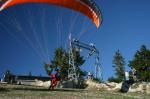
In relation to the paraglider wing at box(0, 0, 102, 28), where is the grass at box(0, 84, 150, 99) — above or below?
below

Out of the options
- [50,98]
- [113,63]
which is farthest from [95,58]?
[113,63]

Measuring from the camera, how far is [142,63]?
68.2 m

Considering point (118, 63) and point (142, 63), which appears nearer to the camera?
point (142, 63)

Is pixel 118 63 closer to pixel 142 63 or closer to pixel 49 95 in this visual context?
pixel 142 63

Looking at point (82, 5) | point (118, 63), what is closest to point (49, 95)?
point (82, 5)

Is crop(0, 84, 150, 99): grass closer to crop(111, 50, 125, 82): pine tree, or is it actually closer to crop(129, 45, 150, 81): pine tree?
crop(129, 45, 150, 81): pine tree

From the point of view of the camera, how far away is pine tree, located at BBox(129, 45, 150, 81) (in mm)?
63631

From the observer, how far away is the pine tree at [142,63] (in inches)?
2505

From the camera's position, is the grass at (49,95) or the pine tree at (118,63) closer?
the grass at (49,95)

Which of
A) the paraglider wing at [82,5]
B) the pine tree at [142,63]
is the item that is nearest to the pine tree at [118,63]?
the pine tree at [142,63]

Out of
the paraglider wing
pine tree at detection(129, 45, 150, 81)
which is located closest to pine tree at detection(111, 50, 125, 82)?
pine tree at detection(129, 45, 150, 81)

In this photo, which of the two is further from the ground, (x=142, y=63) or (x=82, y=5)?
(x=82, y=5)

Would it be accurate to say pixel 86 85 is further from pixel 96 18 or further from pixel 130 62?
pixel 130 62

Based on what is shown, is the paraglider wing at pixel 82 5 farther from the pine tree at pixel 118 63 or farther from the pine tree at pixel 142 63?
the pine tree at pixel 118 63
